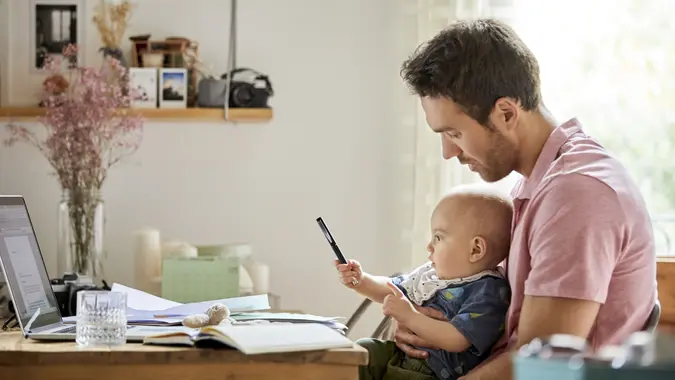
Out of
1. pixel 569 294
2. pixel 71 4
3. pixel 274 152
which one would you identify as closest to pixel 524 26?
pixel 274 152

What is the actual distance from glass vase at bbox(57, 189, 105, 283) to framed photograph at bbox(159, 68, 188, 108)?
516mm

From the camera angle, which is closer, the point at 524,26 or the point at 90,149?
the point at 90,149

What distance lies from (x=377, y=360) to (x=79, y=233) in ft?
4.24

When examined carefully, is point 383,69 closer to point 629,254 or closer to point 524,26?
point 524,26

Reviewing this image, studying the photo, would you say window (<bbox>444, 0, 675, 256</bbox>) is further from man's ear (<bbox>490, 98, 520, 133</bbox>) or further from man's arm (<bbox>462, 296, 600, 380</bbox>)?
man's arm (<bbox>462, 296, 600, 380</bbox>)

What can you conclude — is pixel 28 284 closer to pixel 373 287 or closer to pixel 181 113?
pixel 373 287

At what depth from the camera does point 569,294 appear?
5.91ft

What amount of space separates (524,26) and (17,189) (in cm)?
187

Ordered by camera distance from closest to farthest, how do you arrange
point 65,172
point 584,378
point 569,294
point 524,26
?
1. point 584,378
2. point 569,294
3. point 65,172
4. point 524,26

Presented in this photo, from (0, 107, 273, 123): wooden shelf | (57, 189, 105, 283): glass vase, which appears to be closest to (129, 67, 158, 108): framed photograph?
(0, 107, 273, 123): wooden shelf

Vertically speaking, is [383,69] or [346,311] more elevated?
[383,69]

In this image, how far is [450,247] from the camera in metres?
2.15

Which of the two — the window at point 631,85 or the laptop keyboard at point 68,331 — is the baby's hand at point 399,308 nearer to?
the laptop keyboard at point 68,331

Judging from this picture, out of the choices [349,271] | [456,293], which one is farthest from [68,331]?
[456,293]
